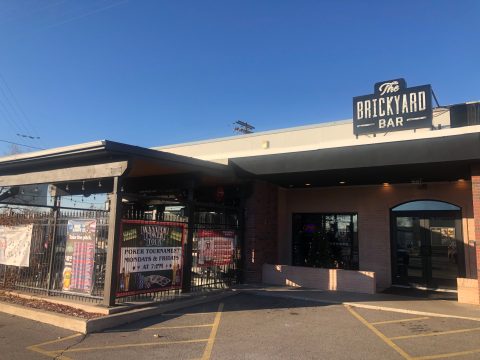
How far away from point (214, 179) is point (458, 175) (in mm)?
7427

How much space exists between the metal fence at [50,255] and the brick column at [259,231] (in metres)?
5.33

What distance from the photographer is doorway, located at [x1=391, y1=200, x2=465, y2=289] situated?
13.6 metres

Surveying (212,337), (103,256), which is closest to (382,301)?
(212,337)

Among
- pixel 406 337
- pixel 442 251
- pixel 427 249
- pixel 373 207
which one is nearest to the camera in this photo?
pixel 406 337

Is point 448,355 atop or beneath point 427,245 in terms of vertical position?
beneath

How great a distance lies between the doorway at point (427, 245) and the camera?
13.6 m

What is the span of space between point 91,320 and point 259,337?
3182 mm

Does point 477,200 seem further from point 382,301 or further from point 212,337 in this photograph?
point 212,337

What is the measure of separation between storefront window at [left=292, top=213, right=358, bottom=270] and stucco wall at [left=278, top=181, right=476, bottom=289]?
277 millimetres

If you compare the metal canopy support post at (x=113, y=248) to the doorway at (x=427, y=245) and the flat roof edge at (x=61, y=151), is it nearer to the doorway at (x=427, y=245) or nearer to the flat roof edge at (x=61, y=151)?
the flat roof edge at (x=61, y=151)

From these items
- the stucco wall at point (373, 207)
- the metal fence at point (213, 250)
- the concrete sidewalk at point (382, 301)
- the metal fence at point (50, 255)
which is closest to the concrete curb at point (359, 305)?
the concrete sidewalk at point (382, 301)

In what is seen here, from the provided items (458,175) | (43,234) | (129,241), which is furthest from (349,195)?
(43,234)

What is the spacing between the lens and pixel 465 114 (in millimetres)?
12320

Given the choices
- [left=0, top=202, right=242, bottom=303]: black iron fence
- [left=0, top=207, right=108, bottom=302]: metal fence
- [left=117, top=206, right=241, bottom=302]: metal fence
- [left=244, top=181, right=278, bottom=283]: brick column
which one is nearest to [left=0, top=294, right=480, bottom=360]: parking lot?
[left=0, top=202, right=242, bottom=303]: black iron fence
